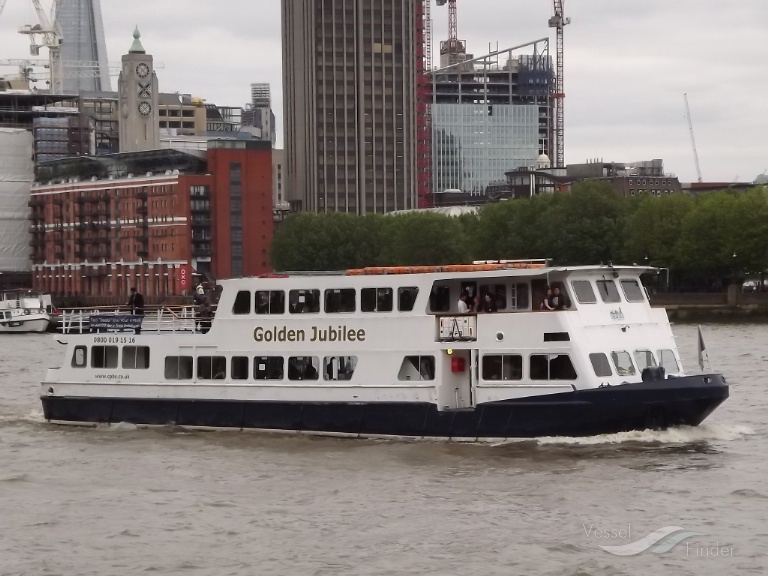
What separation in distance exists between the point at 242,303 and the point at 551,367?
26.4 feet

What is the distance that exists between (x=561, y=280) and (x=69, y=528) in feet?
40.7

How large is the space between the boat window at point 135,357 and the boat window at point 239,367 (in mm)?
2745

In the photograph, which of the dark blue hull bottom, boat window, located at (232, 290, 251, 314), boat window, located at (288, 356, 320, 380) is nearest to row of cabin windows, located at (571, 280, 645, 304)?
the dark blue hull bottom

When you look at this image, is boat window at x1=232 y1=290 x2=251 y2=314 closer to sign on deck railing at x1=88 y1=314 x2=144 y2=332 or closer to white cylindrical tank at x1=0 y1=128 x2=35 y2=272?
sign on deck railing at x1=88 y1=314 x2=144 y2=332

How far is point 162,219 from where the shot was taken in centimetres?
14638

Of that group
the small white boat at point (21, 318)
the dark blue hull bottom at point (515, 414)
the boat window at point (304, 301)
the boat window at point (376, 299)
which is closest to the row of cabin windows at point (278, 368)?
the dark blue hull bottom at point (515, 414)

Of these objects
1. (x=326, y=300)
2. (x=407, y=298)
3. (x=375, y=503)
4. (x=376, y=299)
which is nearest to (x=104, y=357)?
(x=326, y=300)

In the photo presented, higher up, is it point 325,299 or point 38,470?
point 325,299

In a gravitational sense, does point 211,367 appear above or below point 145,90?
below

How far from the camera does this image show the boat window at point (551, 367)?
112 ft

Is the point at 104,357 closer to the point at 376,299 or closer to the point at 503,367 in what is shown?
the point at 376,299

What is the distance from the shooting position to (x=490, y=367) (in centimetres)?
3488

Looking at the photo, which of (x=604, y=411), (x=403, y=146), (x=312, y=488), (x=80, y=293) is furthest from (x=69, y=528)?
(x=403, y=146)

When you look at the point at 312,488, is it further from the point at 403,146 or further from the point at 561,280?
the point at 403,146
